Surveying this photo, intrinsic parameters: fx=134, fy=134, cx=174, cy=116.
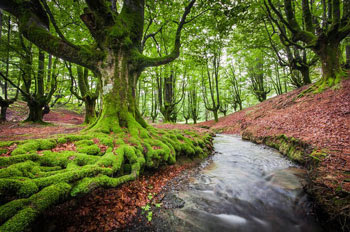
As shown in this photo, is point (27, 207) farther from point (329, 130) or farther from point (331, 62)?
point (331, 62)

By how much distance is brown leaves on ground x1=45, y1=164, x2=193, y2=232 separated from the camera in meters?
2.10

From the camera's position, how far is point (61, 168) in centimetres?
265

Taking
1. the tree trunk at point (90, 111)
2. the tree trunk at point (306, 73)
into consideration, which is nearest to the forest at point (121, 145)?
the tree trunk at point (306, 73)

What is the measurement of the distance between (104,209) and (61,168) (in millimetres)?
1187

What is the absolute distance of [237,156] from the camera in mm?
6234

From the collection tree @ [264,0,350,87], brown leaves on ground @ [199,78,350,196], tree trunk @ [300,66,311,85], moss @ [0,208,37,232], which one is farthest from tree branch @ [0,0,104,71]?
tree trunk @ [300,66,311,85]

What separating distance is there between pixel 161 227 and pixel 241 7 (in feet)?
29.6

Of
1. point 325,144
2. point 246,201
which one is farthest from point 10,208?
point 325,144

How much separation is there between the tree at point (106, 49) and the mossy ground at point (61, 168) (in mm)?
1106

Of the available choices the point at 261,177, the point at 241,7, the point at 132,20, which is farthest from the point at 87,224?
the point at 241,7

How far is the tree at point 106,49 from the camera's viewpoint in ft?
14.4

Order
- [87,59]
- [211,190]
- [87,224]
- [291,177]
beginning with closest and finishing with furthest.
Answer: [87,224]
[211,190]
[291,177]
[87,59]

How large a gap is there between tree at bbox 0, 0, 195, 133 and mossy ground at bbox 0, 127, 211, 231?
3.63ft

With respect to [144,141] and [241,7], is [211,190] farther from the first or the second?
[241,7]
